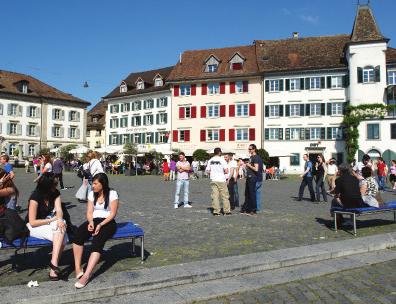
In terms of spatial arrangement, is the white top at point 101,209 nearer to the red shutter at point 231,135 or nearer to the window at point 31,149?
the red shutter at point 231,135

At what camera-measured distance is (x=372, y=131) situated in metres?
44.7

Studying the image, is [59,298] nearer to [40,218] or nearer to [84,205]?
[40,218]

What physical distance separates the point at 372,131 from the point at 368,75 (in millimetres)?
5763

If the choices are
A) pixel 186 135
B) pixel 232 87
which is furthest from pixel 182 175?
pixel 186 135

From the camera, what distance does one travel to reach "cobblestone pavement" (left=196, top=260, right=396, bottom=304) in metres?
5.07

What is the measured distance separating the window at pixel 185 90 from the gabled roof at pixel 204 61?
930 millimetres

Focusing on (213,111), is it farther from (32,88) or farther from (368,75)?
(32,88)

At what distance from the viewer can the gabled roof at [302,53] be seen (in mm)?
49281

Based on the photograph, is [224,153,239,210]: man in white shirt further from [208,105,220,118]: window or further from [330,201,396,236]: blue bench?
[208,105,220,118]: window

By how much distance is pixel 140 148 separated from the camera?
161 ft

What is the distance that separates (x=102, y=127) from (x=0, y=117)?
57.4ft

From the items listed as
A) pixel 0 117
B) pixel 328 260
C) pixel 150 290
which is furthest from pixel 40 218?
pixel 0 117

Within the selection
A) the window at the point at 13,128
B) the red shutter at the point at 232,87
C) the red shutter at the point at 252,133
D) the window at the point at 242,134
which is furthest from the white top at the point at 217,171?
the window at the point at 13,128

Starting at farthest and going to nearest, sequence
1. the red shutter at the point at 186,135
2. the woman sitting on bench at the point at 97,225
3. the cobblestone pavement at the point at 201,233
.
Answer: the red shutter at the point at 186,135 → the cobblestone pavement at the point at 201,233 → the woman sitting on bench at the point at 97,225
